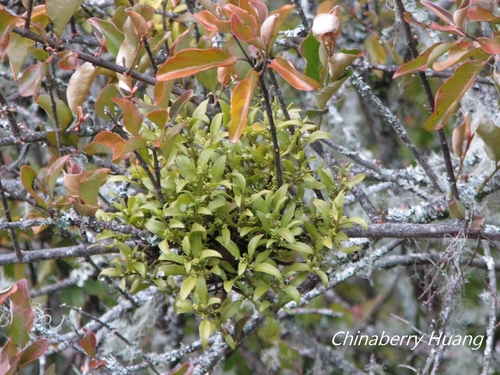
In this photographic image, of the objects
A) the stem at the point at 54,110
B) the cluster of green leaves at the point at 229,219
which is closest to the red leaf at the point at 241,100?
the cluster of green leaves at the point at 229,219

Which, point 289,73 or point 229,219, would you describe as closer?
point 289,73

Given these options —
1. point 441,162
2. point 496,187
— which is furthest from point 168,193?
point 441,162

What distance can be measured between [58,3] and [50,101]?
24 cm

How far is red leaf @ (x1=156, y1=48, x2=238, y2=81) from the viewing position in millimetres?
750

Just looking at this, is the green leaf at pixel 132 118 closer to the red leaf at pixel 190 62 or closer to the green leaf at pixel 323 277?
the red leaf at pixel 190 62

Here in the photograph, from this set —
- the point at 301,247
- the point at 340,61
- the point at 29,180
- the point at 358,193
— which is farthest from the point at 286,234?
the point at 29,180

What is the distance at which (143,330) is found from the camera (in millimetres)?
1853

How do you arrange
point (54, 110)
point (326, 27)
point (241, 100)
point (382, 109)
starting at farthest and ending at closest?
point (382, 109) < point (54, 110) < point (326, 27) < point (241, 100)

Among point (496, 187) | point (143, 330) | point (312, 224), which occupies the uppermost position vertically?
point (312, 224)

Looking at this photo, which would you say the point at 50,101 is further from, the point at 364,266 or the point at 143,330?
the point at 143,330

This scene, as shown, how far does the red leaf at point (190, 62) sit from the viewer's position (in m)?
0.75

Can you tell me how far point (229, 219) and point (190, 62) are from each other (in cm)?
27

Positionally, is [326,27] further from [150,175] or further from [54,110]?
[54,110]

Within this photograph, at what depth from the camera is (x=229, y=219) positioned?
35.4 inches
